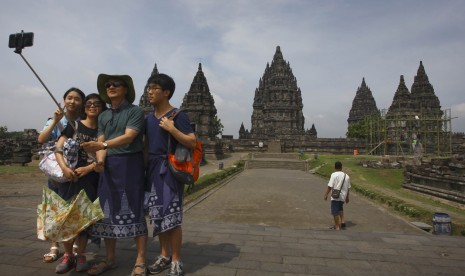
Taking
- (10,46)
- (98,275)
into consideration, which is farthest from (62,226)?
(10,46)

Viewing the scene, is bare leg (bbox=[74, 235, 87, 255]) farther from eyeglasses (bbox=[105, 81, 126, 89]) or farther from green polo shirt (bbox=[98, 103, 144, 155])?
eyeglasses (bbox=[105, 81, 126, 89])

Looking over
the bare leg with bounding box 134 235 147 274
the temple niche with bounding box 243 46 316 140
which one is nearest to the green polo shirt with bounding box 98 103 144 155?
the bare leg with bounding box 134 235 147 274

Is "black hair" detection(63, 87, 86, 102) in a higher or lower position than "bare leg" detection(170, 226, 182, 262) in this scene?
higher

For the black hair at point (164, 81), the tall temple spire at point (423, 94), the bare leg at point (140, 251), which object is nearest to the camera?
the bare leg at point (140, 251)

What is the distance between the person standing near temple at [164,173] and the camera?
336 cm

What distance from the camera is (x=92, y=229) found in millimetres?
3465

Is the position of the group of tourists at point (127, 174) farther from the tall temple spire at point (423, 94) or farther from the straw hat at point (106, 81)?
the tall temple spire at point (423, 94)

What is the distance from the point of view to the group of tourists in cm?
334

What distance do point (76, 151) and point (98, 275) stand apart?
51.6 inches

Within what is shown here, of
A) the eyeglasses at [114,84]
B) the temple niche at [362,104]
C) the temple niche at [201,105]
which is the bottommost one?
the eyeglasses at [114,84]

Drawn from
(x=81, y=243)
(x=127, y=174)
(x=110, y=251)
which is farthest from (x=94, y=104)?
(x=110, y=251)

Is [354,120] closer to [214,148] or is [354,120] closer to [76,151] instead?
[214,148]

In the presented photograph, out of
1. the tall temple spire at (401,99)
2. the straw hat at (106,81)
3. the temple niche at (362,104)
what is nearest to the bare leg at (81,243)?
the straw hat at (106,81)

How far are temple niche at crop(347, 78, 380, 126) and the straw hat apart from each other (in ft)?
224
